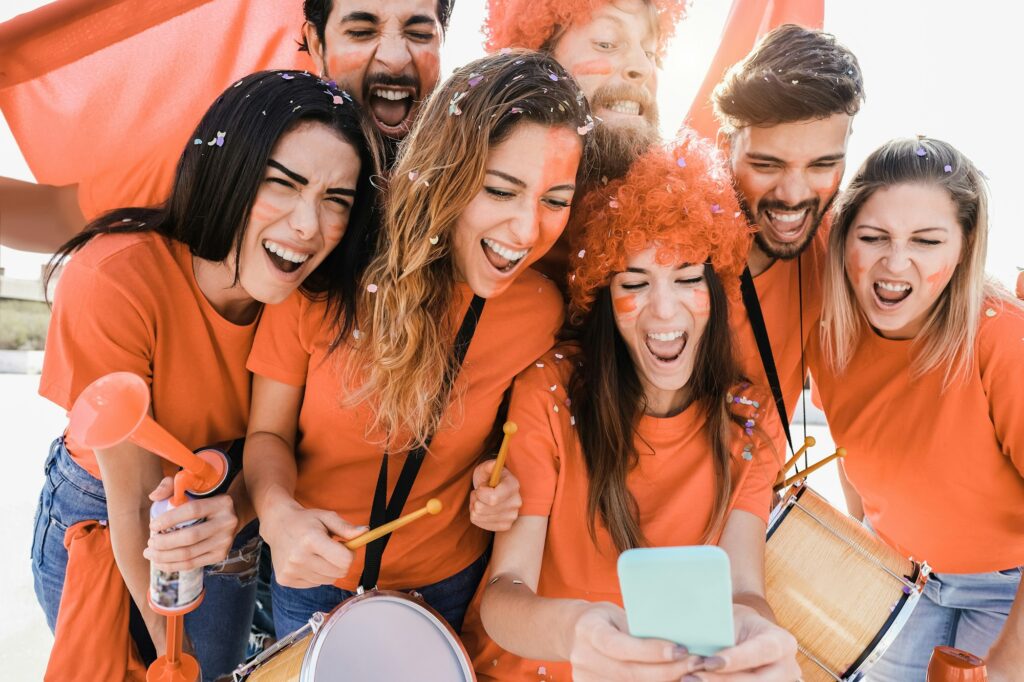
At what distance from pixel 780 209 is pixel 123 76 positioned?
8.58 feet

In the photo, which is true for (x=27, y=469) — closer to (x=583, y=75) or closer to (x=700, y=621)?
(x=583, y=75)

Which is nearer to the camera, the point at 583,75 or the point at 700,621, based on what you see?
the point at 700,621

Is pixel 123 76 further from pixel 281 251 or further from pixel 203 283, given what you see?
pixel 281 251

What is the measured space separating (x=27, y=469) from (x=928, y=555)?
5357mm

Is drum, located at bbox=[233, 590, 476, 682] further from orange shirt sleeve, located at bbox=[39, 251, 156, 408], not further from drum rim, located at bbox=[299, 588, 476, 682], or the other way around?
orange shirt sleeve, located at bbox=[39, 251, 156, 408]

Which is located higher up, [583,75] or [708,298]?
[583,75]

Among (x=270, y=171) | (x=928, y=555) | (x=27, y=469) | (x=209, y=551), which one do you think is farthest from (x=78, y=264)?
(x=27, y=469)

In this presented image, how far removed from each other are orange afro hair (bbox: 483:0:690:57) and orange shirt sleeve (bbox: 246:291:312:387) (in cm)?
136

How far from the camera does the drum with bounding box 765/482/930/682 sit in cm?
193

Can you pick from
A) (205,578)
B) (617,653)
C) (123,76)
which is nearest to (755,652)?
(617,653)

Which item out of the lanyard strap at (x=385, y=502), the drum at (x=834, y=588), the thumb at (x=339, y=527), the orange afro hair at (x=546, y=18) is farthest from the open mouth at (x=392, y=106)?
the drum at (x=834, y=588)

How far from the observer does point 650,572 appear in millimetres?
1009

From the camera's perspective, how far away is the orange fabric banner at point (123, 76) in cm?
260

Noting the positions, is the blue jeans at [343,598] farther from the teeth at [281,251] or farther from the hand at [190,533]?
the teeth at [281,251]
